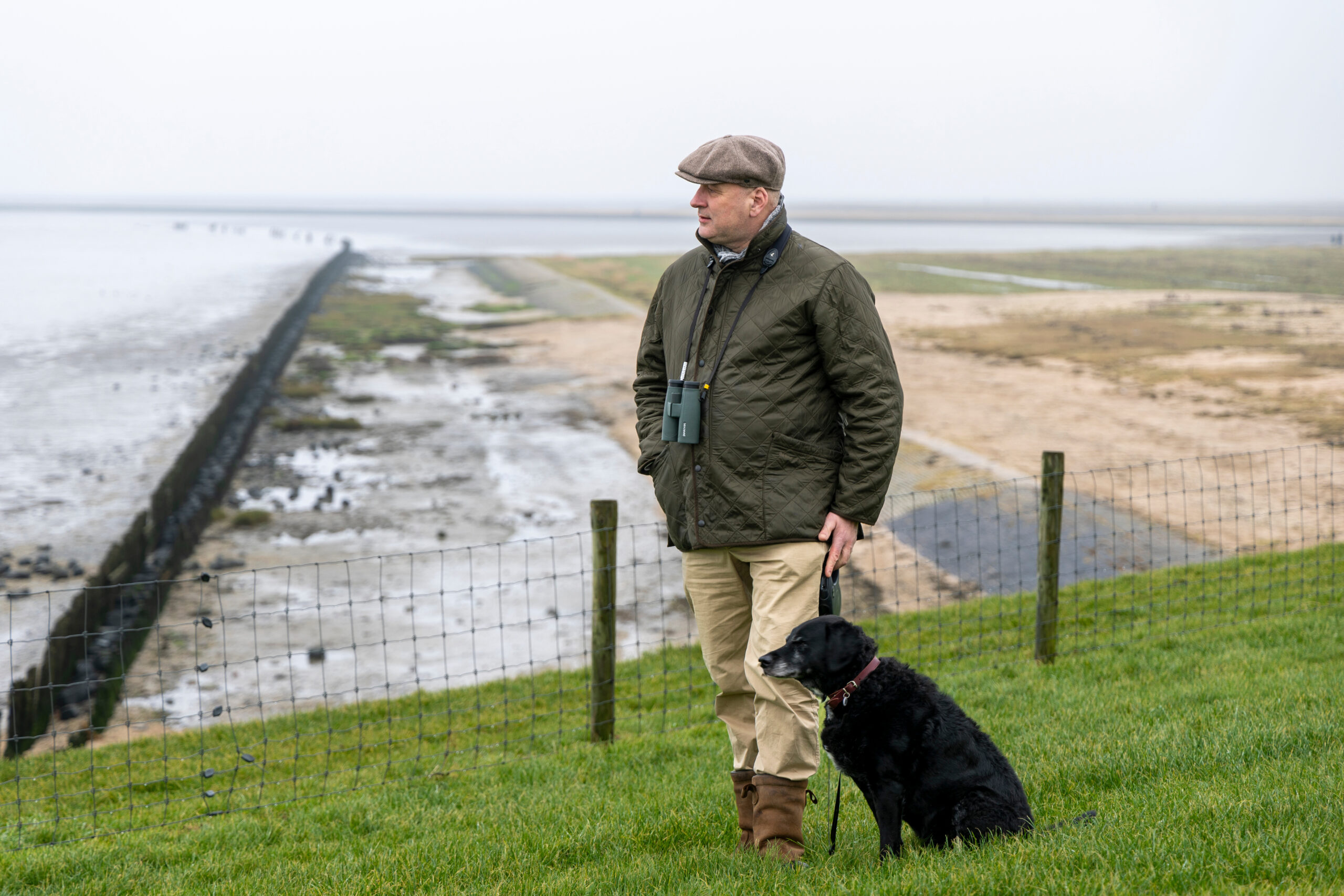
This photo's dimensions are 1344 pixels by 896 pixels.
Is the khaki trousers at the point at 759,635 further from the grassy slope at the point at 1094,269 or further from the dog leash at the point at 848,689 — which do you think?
the grassy slope at the point at 1094,269

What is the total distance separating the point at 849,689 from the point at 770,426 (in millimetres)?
973

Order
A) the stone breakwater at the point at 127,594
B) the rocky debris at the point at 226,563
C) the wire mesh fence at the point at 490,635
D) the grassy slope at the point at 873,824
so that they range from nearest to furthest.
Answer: the grassy slope at the point at 873,824 < the wire mesh fence at the point at 490,635 < the stone breakwater at the point at 127,594 < the rocky debris at the point at 226,563

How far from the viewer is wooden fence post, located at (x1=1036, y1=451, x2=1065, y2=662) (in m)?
7.36

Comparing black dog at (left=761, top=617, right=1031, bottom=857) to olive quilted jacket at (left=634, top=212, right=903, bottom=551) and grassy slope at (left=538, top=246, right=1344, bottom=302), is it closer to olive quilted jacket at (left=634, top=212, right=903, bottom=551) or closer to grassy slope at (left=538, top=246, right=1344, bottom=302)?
olive quilted jacket at (left=634, top=212, right=903, bottom=551)

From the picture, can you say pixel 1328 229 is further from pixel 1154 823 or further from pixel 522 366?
pixel 1154 823

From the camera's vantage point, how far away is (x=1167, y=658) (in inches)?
293

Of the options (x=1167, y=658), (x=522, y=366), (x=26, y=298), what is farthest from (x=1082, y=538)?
(x=26, y=298)

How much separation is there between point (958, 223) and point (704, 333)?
177 m

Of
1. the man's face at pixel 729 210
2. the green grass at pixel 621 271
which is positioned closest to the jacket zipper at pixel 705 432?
the man's face at pixel 729 210

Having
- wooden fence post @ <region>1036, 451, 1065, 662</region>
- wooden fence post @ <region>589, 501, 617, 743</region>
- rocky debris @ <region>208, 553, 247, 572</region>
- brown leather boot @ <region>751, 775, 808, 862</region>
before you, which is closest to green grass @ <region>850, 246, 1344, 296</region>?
rocky debris @ <region>208, 553, 247, 572</region>

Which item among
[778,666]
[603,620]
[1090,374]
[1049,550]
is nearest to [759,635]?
[778,666]

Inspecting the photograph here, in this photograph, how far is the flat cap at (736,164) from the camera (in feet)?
12.3

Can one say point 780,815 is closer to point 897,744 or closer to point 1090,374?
point 897,744

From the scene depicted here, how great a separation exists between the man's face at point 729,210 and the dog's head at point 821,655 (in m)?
1.38
